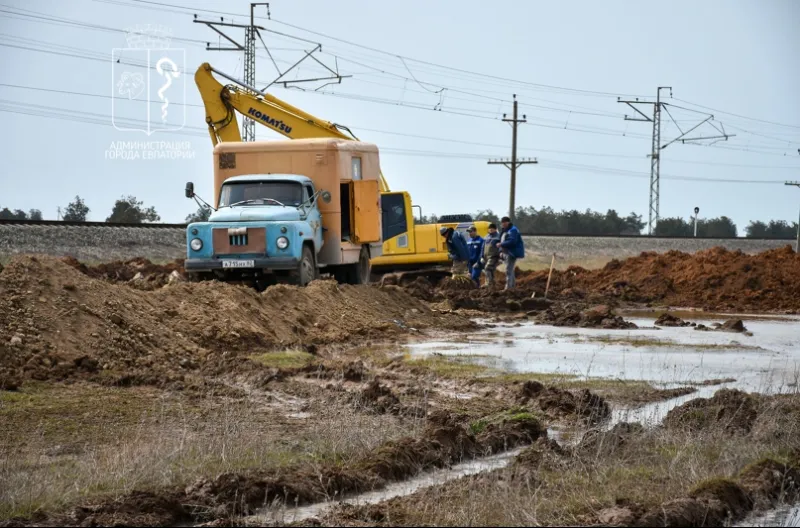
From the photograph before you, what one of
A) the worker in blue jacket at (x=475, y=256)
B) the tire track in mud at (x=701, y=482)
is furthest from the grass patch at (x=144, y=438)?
the worker in blue jacket at (x=475, y=256)

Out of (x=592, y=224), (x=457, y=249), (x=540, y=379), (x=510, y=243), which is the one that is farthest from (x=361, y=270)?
(x=592, y=224)

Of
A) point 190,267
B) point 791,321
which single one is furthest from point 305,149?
point 791,321

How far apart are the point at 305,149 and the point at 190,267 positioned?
4.21 m

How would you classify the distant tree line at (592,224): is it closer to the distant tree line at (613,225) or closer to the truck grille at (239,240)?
the distant tree line at (613,225)

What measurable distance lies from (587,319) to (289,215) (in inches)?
248

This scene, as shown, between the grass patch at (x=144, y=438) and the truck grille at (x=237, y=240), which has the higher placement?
the truck grille at (x=237, y=240)

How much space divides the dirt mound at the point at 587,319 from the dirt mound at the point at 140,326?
400 cm

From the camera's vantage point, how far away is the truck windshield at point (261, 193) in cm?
2356

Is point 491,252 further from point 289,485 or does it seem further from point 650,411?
point 289,485

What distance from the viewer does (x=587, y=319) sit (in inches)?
917

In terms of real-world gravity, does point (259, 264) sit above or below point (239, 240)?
below

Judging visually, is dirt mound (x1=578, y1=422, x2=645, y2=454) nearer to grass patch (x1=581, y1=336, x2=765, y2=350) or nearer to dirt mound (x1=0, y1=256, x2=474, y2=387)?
dirt mound (x1=0, y1=256, x2=474, y2=387)

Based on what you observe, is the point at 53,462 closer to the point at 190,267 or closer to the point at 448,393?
Answer: the point at 448,393

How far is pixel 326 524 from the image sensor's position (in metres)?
7.00
